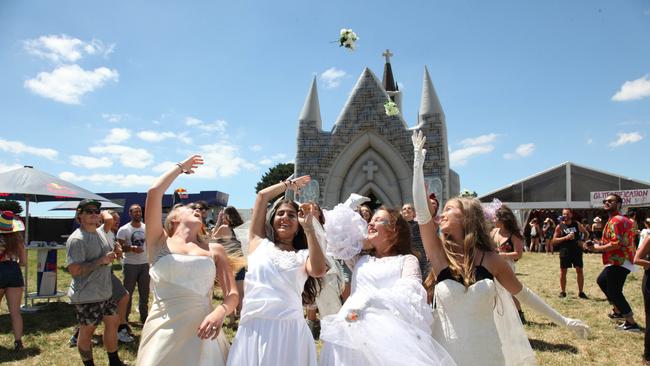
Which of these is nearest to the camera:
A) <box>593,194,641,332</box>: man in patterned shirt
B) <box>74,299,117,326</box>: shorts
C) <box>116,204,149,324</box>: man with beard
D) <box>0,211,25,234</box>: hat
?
<box>74,299,117,326</box>: shorts

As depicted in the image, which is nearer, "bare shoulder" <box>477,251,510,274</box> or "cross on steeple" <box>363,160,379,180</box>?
"bare shoulder" <box>477,251,510,274</box>

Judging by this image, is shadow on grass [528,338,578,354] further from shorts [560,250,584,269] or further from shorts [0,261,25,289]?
→ shorts [0,261,25,289]

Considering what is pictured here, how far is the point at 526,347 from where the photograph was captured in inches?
106

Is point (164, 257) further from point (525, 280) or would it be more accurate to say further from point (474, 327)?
point (525, 280)

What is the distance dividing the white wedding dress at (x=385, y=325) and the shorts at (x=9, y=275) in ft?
15.4

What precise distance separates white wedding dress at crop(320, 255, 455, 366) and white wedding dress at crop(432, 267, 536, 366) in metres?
0.12

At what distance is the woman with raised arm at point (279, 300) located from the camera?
2.54 metres

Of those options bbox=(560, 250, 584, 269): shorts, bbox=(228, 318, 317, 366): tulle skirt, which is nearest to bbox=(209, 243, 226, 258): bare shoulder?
bbox=(228, 318, 317, 366): tulle skirt

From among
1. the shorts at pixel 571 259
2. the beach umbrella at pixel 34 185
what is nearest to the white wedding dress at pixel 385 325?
the shorts at pixel 571 259

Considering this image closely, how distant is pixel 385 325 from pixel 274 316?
685mm

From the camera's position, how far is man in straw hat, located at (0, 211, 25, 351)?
528 centimetres

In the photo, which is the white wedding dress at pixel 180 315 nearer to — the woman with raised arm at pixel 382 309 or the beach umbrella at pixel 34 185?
the woman with raised arm at pixel 382 309

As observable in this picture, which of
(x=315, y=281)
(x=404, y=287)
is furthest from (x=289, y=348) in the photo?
(x=404, y=287)

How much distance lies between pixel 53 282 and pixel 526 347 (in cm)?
825
